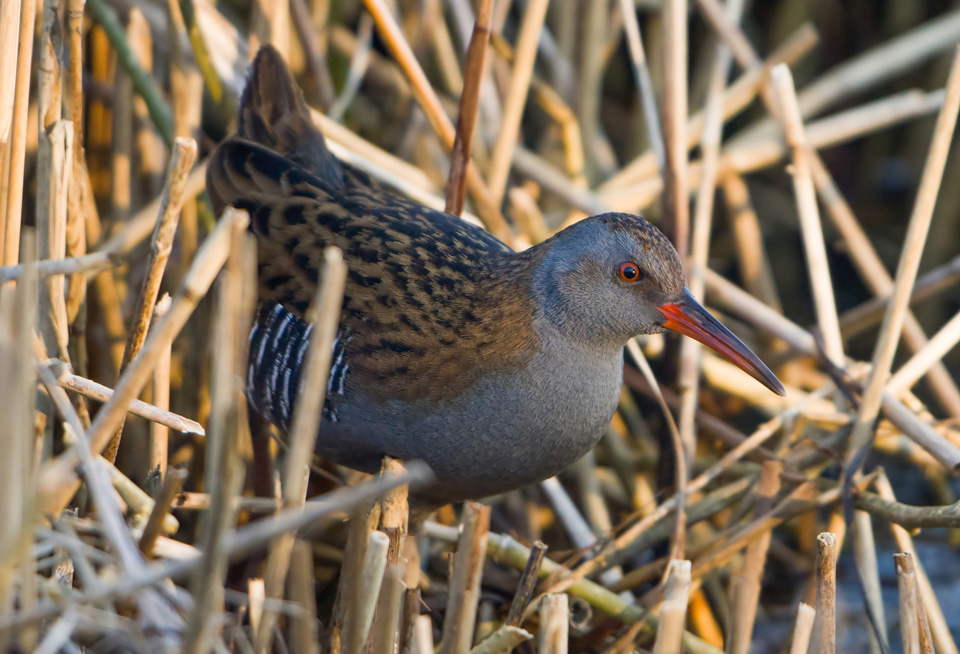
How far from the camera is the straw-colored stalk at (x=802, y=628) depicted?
1.54m

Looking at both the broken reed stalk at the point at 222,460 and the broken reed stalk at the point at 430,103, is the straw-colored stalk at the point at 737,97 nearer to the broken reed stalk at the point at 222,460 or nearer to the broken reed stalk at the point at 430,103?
the broken reed stalk at the point at 430,103

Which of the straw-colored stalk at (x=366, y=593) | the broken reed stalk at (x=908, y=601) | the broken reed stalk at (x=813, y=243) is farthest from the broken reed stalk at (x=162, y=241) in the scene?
the broken reed stalk at (x=813, y=243)

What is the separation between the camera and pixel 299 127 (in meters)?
2.59

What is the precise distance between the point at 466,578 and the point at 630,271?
0.69 m

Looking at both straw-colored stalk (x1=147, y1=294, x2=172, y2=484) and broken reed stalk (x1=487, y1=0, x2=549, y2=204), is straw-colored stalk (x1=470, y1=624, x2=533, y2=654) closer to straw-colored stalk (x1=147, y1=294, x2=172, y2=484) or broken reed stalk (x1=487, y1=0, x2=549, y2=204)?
straw-colored stalk (x1=147, y1=294, x2=172, y2=484)

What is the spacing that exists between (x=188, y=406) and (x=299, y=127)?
0.84 meters

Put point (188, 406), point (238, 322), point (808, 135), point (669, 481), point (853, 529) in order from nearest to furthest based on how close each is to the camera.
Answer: point (238, 322), point (853, 529), point (669, 481), point (188, 406), point (808, 135)

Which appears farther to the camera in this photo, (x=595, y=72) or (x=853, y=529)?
(x=595, y=72)

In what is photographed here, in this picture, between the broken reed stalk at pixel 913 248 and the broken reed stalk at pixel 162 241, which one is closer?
the broken reed stalk at pixel 162 241

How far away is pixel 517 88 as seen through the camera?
2.78 metres

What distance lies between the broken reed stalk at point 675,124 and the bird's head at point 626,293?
0.58 meters

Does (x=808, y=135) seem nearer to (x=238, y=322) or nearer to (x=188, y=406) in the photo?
(x=188, y=406)

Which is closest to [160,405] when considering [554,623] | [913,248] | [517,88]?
[554,623]

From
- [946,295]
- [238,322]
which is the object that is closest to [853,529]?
[238,322]
